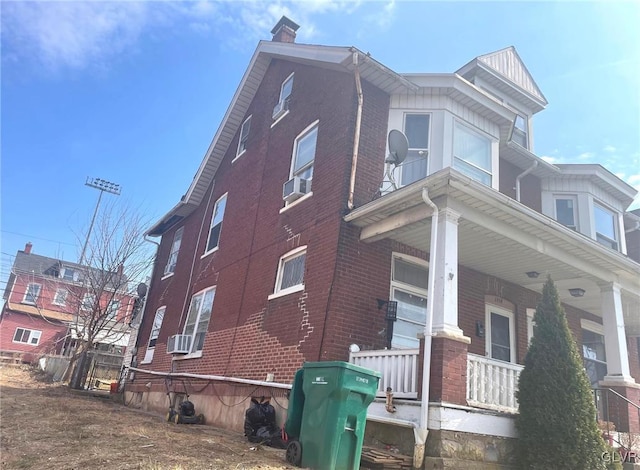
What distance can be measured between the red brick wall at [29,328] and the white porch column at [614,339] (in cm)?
3873

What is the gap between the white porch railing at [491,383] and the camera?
6266mm

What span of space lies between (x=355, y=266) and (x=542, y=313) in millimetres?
2896

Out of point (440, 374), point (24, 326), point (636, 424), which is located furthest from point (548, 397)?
point (24, 326)

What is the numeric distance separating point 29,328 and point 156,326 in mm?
28869

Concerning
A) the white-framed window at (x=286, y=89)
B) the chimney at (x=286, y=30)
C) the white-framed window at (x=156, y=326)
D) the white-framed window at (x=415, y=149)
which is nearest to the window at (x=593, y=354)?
the white-framed window at (x=415, y=149)

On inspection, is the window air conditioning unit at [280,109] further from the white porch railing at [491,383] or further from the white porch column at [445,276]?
the white porch railing at [491,383]

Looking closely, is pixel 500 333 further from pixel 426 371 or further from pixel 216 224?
pixel 216 224

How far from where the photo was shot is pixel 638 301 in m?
9.85

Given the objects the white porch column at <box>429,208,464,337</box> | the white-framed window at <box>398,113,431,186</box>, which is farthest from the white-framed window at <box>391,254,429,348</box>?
the white porch column at <box>429,208,464,337</box>

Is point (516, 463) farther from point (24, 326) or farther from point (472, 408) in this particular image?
point (24, 326)

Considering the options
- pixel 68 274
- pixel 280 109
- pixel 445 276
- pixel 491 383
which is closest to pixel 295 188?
pixel 280 109

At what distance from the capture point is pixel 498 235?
743 cm

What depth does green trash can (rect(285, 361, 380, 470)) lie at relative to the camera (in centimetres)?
477

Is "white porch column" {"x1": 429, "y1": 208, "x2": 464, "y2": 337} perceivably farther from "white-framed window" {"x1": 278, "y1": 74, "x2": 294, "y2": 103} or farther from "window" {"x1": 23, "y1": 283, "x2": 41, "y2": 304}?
"window" {"x1": 23, "y1": 283, "x2": 41, "y2": 304}
